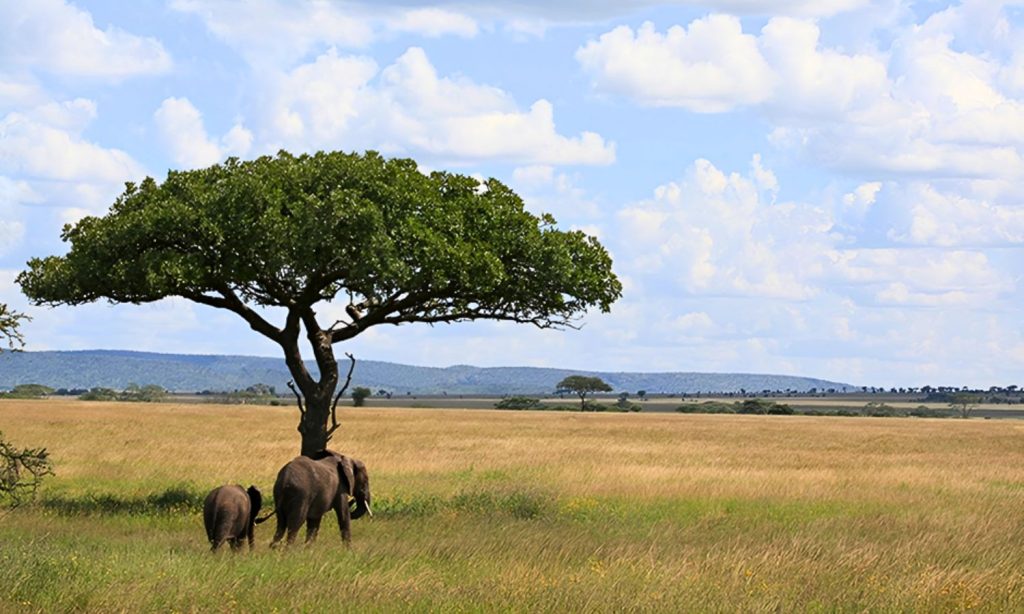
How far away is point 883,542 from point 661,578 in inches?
294

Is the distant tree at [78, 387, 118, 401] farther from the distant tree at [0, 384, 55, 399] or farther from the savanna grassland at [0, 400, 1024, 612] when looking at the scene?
the savanna grassland at [0, 400, 1024, 612]

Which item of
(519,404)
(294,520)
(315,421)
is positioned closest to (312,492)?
(294,520)

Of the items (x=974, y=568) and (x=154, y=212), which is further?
(x=154, y=212)

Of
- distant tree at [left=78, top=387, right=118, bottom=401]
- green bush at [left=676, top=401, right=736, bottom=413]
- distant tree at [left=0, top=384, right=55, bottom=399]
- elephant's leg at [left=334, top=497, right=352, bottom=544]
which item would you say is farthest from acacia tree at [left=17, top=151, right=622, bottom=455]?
distant tree at [left=0, top=384, right=55, bottom=399]

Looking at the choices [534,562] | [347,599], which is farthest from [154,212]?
[347,599]

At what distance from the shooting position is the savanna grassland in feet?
48.0

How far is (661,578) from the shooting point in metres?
16.1

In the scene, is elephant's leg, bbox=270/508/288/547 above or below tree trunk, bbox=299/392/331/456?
below

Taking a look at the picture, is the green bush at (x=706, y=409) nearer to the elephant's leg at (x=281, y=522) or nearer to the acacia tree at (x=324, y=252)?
the acacia tree at (x=324, y=252)

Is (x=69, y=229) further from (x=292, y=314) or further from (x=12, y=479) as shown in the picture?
(x=12, y=479)

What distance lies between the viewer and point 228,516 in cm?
1842

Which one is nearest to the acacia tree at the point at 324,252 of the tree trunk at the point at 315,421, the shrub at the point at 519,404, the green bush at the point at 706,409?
the tree trunk at the point at 315,421

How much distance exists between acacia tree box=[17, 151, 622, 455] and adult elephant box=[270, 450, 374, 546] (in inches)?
138

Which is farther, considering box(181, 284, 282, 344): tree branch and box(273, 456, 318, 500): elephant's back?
box(181, 284, 282, 344): tree branch
